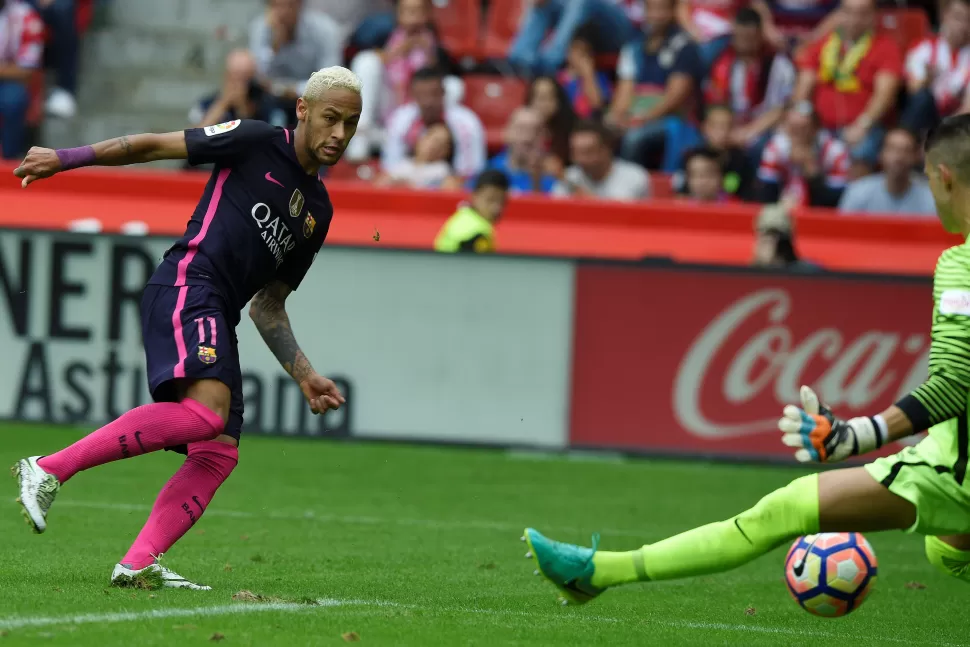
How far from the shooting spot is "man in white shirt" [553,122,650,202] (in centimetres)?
1473

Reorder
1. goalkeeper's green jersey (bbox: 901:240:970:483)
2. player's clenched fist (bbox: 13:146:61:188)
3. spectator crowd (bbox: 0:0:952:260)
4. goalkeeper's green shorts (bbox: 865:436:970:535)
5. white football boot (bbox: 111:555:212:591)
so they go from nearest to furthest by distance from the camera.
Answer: goalkeeper's green jersey (bbox: 901:240:970:483)
goalkeeper's green shorts (bbox: 865:436:970:535)
player's clenched fist (bbox: 13:146:61:188)
white football boot (bbox: 111:555:212:591)
spectator crowd (bbox: 0:0:952:260)

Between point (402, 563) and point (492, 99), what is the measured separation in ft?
33.2

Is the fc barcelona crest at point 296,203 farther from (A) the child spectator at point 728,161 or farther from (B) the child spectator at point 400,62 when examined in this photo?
(B) the child spectator at point 400,62

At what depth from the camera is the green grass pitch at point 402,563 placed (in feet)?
18.6

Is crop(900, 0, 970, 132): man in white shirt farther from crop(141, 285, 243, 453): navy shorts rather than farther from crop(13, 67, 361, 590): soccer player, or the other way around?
crop(141, 285, 243, 453): navy shorts

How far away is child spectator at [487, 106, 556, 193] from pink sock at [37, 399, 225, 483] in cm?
905

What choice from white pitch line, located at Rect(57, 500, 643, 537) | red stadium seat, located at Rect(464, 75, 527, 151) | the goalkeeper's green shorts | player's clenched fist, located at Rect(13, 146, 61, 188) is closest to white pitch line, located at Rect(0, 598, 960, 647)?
the goalkeeper's green shorts

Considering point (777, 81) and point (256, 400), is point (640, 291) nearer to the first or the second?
point (256, 400)

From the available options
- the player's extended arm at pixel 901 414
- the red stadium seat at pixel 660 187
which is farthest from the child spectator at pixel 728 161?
the player's extended arm at pixel 901 414

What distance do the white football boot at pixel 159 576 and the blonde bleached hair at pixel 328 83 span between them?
1994 mm

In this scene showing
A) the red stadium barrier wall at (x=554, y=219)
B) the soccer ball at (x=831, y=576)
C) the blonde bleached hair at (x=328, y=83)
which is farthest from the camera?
the red stadium barrier wall at (x=554, y=219)

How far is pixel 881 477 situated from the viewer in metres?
5.24

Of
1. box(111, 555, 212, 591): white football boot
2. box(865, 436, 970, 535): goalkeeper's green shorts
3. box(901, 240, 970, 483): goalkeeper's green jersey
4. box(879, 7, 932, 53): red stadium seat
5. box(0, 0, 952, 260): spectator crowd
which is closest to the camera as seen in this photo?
box(901, 240, 970, 483): goalkeeper's green jersey

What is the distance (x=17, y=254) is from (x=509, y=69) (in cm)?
671
